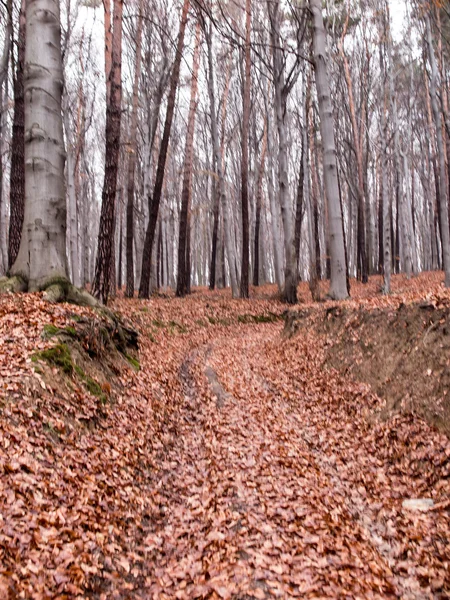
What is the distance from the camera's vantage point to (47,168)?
7.30m

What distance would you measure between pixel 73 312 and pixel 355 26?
2221 cm

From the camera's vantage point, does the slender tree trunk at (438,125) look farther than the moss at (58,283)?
Yes

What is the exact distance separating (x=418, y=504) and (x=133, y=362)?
530cm

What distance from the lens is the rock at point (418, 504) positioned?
3.93 m

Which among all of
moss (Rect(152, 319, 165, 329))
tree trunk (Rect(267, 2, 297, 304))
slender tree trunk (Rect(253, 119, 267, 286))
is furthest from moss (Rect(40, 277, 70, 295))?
slender tree trunk (Rect(253, 119, 267, 286))

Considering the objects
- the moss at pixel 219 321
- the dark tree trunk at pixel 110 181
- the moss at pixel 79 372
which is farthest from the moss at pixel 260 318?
the moss at pixel 79 372

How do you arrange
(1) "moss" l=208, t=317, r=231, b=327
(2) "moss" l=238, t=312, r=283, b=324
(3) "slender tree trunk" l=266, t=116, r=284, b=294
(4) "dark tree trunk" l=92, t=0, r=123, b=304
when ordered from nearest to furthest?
(4) "dark tree trunk" l=92, t=0, r=123, b=304 < (1) "moss" l=208, t=317, r=231, b=327 < (2) "moss" l=238, t=312, r=283, b=324 < (3) "slender tree trunk" l=266, t=116, r=284, b=294

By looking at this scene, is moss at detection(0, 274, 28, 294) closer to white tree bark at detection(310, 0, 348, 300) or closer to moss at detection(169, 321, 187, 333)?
moss at detection(169, 321, 187, 333)

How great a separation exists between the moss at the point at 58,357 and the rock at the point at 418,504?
4039 mm

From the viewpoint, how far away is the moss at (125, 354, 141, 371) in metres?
7.79

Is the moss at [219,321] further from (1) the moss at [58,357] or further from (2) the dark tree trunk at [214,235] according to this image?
(2) the dark tree trunk at [214,235]

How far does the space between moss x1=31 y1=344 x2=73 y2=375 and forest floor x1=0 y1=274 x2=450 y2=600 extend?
3cm

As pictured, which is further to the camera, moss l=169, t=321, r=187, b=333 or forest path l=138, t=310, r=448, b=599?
moss l=169, t=321, r=187, b=333

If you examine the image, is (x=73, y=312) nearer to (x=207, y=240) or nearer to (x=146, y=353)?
(x=146, y=353)
